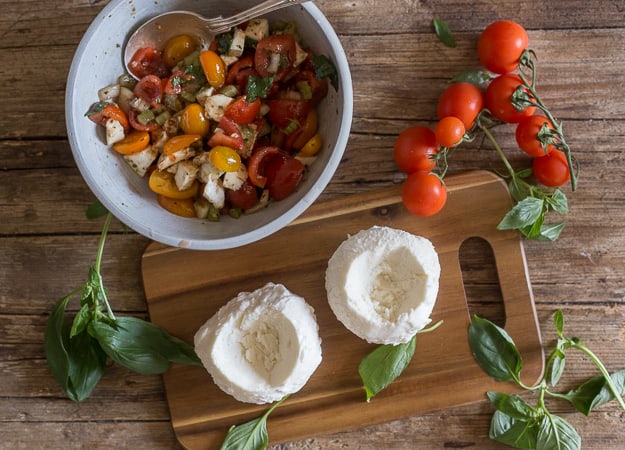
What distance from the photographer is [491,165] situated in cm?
164

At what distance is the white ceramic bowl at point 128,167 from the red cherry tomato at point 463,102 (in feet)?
0.95

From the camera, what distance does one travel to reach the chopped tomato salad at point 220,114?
1.44 m

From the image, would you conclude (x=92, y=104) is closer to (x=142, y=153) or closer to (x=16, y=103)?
(x=142, y=153)

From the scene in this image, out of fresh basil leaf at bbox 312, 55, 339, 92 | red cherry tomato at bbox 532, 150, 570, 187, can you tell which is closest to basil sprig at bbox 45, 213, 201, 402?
fresh basil leaf at bbox 312, 55, 339, 92

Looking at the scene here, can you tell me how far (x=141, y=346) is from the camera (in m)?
1.56

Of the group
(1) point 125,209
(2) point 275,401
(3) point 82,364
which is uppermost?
(1) point 125,209

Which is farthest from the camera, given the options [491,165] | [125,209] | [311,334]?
[491,165]

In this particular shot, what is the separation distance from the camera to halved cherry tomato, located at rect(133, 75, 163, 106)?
1.45 metres

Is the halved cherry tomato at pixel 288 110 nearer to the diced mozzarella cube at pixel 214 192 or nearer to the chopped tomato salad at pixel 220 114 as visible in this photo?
the chopped tomato salad at pixel 220 114

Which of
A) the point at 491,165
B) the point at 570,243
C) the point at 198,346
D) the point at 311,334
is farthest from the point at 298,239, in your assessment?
the point at 570,243

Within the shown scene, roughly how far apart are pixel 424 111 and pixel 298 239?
0.45m

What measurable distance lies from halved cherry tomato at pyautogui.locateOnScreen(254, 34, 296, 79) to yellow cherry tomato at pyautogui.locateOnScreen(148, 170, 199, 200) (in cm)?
31

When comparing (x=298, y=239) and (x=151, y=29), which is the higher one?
(x=151, y=29)

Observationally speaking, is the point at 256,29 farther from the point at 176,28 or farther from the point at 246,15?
the point at 176,28
